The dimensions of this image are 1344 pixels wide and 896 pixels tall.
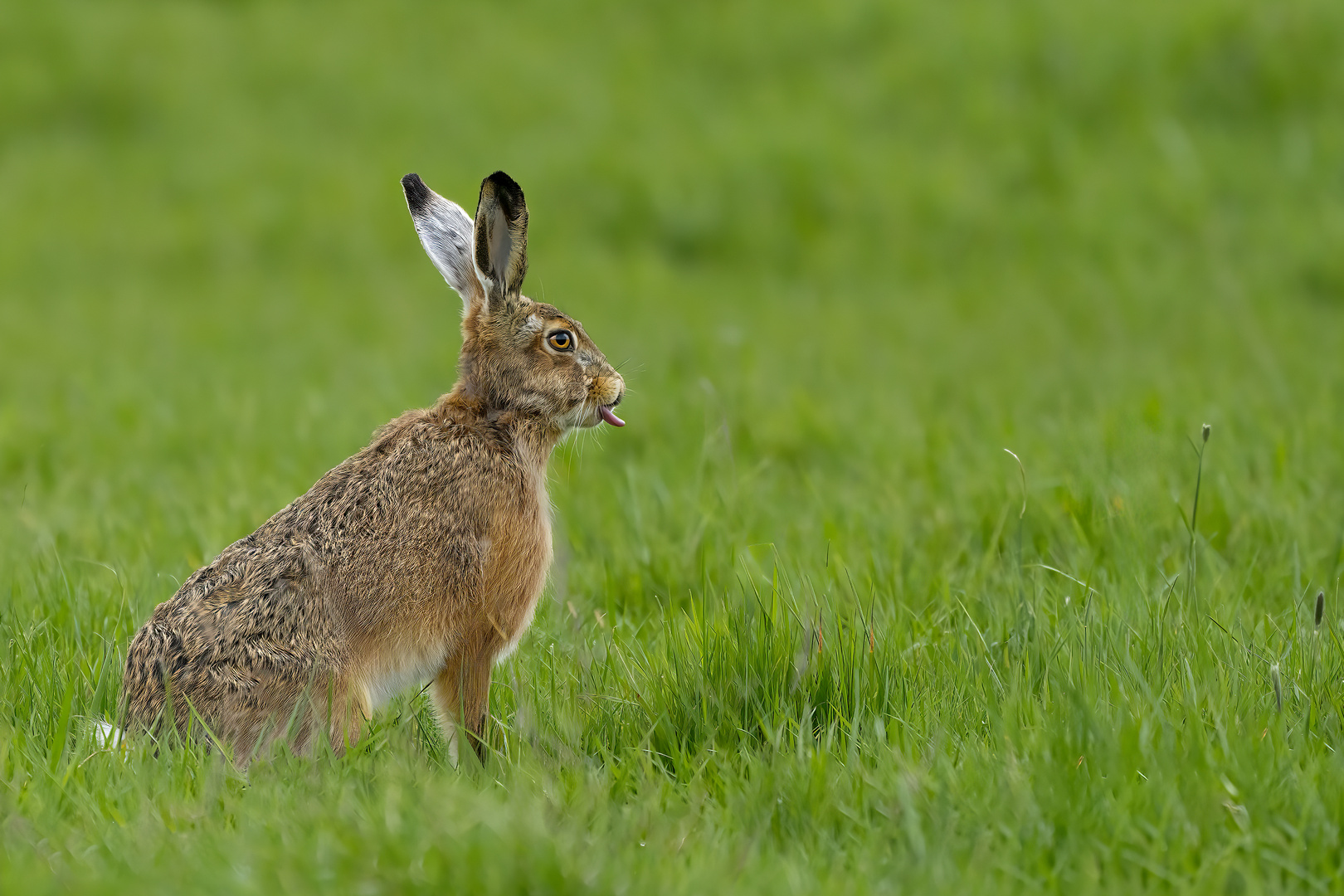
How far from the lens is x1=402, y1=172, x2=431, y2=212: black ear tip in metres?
4.50

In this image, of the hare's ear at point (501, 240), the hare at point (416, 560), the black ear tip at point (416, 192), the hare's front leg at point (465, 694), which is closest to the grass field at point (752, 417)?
the hare's front leg at point (465, 694)

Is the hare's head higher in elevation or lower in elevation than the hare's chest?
higher

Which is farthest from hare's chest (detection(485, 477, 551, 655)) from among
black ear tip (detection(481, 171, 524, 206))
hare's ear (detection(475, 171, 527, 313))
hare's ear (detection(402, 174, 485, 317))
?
black ear tip (detection(481, 171, 524, 206))

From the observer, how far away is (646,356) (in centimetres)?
996

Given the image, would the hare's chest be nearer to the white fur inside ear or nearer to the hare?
the hare

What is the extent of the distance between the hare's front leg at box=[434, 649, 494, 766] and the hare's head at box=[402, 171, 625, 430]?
91 cm

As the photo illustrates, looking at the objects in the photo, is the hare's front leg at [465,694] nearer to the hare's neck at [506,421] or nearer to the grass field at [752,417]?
the grass field at [752,417]

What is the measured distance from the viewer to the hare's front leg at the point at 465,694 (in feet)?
12.6

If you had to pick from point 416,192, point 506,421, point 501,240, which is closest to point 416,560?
point 506,421

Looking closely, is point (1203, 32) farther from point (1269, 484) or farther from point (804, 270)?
point (1269, 484)

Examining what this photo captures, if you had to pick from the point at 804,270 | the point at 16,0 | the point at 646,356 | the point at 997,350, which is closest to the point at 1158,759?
the point at 646,356

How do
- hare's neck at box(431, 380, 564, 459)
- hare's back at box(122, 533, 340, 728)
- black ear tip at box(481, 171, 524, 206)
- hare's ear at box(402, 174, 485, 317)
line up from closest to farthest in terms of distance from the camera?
hare's back at box(122, 533, 340, 728)
black ear tip at box(481, 171, 524, 206)
hare's neck at box(431, 380, 564, 459)
hare's ear at box(402, 174, 485, 317)

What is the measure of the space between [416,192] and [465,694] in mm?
1763

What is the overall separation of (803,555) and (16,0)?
16310 millimetres
